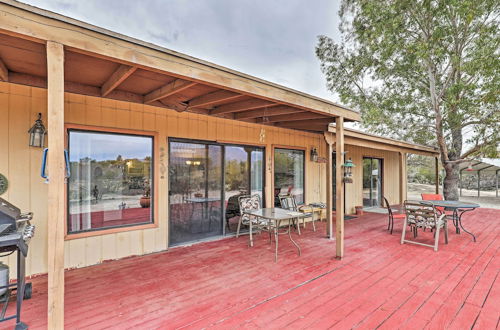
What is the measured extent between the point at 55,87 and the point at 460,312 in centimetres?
385

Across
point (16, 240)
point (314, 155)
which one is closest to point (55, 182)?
point (16, 240)

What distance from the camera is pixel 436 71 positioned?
9.14 meters

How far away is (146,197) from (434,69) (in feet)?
34.9

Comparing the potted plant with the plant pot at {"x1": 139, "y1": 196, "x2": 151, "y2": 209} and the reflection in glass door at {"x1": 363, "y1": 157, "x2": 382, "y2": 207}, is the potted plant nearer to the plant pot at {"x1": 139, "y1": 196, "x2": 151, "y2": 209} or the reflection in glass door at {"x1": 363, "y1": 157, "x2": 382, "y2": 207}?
Answer: the plant pot at {"x1": 139, "y1": 196, "x2": 151, "y2": 209}

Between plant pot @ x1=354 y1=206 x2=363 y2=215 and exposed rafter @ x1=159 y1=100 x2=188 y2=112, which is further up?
exposed rafter @ x1=159 y1=100 x2=188 y2=112

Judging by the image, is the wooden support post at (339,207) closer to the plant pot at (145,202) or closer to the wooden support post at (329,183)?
the wooden support post at (329,183)

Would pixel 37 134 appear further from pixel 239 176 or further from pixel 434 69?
pixel 434 69

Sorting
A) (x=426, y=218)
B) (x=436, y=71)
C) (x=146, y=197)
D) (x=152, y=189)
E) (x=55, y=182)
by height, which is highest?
(x=436, y=71)

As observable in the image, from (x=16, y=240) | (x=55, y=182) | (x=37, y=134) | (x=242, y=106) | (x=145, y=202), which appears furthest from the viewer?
(x=145, y=202)

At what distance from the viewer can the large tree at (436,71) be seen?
772 centimetres

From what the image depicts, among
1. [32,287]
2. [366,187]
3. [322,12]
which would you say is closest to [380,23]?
[322,12]

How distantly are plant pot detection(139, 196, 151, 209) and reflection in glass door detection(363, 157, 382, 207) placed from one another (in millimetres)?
7320

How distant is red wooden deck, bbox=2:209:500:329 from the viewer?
2.16 m

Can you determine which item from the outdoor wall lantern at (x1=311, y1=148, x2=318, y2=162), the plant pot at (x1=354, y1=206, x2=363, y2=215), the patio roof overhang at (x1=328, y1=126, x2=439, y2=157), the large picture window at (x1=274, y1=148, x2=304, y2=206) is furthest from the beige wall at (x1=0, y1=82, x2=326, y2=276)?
the plant pot at (x1=354, y1=206, x2=363, y2=215)
